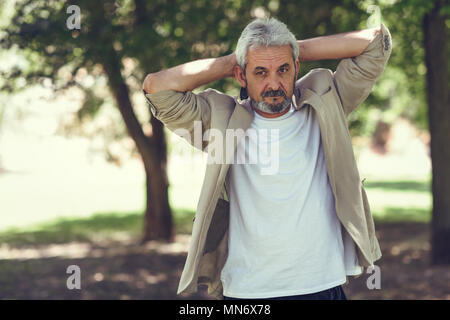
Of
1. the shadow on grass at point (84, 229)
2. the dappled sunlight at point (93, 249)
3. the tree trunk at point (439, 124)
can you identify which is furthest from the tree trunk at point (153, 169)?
the tree trunk at point (439, 124)

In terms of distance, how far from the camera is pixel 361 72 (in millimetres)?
2998

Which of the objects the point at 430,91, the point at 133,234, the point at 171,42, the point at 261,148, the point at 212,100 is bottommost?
the point at 133,234

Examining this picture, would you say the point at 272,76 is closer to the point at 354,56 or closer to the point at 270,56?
the point at 270,56

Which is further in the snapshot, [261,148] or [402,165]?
[402,165]

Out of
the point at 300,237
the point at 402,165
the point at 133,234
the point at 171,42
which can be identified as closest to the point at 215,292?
the point at 300,237

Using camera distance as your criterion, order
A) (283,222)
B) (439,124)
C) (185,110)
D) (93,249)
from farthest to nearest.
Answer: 1. (93,249)
2. (439,124)
3. (185,110)
4. (283,222)

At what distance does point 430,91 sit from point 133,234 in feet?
26.1

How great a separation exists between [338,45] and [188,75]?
2.63 feet

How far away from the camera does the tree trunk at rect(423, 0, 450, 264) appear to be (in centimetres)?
813

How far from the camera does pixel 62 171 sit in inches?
1233

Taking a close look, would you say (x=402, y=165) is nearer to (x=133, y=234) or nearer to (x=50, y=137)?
(x=50, y=137)

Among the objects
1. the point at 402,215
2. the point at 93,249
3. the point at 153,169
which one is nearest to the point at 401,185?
the point at 402,215

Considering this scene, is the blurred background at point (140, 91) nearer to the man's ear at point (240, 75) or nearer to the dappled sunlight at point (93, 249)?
the dappled sunlight at point (93, 249)

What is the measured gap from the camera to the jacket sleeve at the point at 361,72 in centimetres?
300
